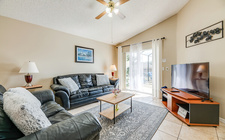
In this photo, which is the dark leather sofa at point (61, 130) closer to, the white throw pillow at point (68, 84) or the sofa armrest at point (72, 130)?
the sofa armrest at point (72, 130)

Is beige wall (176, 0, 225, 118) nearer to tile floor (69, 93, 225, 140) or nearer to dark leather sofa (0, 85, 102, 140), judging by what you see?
tile floor (69, 93, 225, 140)

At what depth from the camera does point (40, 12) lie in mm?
2197

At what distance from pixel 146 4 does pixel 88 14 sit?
5.17 feet

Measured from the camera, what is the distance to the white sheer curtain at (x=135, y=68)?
4020mm

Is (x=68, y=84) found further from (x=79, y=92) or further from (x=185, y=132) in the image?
(x=185, y=132)

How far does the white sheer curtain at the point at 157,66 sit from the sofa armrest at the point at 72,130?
3.13 metres

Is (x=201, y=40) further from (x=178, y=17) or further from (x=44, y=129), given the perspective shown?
(x=44, y=129)

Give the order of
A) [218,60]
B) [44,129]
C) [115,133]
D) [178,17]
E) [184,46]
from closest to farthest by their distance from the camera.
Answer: [44,129] → [115,133] → [218,60] → [184,46] → [178,17]

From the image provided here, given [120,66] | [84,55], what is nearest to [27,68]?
[84,55]

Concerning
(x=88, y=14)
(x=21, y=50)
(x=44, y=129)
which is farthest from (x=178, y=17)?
(x=21, y=50)

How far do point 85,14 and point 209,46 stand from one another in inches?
123

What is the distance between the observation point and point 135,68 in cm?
416

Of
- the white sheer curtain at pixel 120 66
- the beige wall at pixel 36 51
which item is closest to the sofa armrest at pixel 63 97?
the beige wall at pixel 36 51

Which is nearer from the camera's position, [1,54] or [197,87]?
[197,87]
